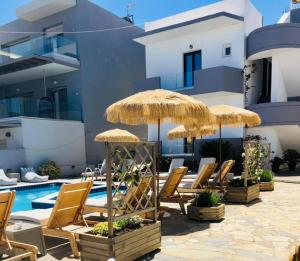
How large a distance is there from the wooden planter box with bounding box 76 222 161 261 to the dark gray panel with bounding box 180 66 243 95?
12.9m

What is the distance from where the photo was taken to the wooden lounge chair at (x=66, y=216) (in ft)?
16.3

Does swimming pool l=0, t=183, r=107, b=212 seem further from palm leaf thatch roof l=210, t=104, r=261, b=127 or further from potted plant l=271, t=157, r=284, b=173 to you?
potted plant l=271, t=157, r=284, b=173

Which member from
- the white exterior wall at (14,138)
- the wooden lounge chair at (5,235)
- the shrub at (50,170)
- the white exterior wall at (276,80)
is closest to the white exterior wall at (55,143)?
the white exterior wall at (14,138)

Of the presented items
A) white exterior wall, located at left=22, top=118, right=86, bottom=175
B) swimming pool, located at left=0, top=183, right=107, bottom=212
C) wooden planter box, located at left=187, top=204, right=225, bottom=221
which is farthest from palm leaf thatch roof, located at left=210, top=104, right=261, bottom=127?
white exterior wall, located at left=22, top=118, right=86, bottom=175

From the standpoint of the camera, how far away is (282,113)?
52.5 ft

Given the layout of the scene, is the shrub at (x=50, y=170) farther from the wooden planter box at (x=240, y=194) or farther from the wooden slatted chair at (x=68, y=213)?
the wooden slatted chair at (x=68, y=213)

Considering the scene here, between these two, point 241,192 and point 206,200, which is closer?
point 206,200

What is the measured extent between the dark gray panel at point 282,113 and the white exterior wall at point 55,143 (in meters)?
11.1

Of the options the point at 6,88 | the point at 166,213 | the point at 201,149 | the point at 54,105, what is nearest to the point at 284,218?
the point at 166,213

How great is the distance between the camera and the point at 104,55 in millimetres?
22172

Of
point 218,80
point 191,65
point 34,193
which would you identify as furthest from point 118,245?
point 191,65

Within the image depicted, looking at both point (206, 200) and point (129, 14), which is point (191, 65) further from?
point (206, 200)

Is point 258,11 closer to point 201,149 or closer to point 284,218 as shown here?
point 201,149

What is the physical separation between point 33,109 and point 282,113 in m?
13.5
